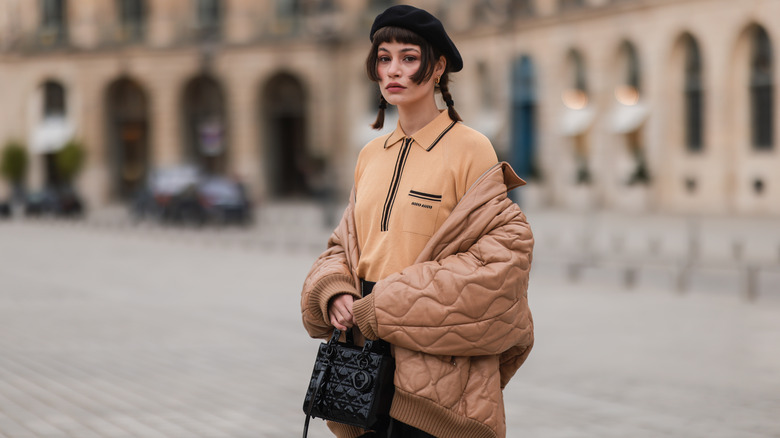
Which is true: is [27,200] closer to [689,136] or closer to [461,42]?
[461,42]

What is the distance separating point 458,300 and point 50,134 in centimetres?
5513

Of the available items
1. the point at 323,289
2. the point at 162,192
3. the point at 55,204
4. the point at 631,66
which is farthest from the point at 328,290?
the point at 55,204

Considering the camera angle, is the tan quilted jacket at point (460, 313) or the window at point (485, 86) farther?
the window at point (485, 86)

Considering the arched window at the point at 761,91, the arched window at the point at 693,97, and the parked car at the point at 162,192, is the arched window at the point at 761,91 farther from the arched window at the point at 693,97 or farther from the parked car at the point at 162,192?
the parked car at the point at 162,192

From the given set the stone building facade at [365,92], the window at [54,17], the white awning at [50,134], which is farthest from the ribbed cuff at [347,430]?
the window at [54,17]

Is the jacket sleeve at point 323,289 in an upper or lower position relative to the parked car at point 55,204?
upper

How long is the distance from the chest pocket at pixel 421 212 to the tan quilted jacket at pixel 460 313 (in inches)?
2.8

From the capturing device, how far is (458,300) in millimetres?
3510

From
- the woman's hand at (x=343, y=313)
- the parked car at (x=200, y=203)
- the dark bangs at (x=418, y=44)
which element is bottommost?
the parked car at (x=200, y=203)

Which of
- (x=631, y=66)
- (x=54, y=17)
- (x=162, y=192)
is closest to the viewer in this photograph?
(x=162, y=192)

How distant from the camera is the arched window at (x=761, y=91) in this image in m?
32.0

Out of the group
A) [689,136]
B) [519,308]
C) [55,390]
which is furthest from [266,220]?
[519,308]

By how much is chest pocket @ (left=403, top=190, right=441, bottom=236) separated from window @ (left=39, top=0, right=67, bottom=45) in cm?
5619

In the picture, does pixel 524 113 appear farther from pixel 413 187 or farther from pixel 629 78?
pixel 413 187
